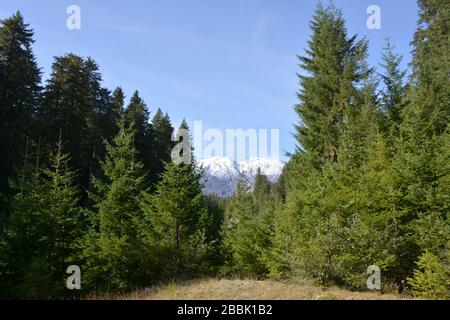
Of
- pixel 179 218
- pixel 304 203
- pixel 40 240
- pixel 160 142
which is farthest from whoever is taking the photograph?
pixel 160 142

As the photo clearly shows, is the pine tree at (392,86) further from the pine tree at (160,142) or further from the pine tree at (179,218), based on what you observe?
the pine tree at (160,142)

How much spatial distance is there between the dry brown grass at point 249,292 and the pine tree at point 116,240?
4.29 meters

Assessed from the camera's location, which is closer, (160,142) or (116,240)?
(116,240)

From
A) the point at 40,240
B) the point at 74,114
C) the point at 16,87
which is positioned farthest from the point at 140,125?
the point at 40,240

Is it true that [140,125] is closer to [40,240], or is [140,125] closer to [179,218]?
[179,218]

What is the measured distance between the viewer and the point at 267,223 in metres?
29.9

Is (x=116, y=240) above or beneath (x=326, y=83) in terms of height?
beneath

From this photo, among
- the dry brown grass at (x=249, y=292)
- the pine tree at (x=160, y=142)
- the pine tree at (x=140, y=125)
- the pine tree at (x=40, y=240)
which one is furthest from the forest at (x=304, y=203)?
the pine tree at (x=160, y=142)

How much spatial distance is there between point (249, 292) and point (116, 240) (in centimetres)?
849

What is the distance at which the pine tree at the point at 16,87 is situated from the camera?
32.4 metres

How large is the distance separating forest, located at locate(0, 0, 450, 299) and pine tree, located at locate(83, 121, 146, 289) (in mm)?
62

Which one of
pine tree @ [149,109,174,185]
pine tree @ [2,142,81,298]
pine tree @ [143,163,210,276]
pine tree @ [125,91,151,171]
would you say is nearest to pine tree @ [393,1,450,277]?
pine tree @ [143,163,210,276]

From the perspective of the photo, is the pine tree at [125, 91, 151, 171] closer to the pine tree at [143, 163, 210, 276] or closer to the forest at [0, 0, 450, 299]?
the forest at [0, 0, 450, 299]

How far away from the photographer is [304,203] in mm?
17375
